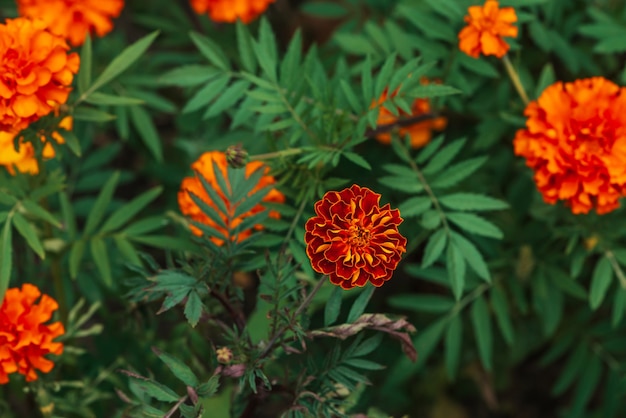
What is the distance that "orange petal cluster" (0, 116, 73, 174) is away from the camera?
174 cm

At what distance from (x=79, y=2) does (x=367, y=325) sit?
115 centimetres

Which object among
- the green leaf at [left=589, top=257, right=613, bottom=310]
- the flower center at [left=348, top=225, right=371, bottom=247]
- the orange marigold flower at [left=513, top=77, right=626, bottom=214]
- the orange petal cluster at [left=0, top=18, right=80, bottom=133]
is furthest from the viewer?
the green leaf at [left=589, top=257, right=613, bottom=310]

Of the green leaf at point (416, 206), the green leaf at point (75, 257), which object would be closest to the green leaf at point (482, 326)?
the green leaf at point (416, 206)

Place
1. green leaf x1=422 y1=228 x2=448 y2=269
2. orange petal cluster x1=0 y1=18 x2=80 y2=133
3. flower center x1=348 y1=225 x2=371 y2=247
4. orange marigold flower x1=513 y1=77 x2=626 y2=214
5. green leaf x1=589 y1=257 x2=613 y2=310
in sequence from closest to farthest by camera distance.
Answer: flower center x1=348 y1=225 x2=371 y2=247
orange petal cluster x1=0 y1=18 x2=80 y2=133
orange marigold flower x1=513 y1=77 x2=626 y2=214
green leaf x1=422 y1=228 x2=448 y2=269
green leaf x1=589 y1=257 x2=613 y2=310

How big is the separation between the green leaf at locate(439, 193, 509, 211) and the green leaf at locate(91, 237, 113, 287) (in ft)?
2.38

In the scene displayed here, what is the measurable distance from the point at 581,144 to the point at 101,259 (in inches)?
40.4

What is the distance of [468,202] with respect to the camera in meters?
1.84

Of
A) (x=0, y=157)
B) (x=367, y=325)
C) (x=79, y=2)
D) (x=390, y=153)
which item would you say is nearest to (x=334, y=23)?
(x=390, y=153)

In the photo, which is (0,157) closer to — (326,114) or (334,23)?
(326,114)

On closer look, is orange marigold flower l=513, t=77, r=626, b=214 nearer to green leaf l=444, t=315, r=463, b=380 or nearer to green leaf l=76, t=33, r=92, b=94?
green leaf l=444, t=315, r=463, b=380

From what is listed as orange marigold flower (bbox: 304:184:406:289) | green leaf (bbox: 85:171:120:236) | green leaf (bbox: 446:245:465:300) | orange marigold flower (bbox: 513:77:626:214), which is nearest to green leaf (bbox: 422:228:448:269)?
green leaf (bbox: 446:245:465:300)

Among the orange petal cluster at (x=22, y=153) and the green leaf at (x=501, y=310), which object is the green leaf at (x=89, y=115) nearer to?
the orange petal cluster at (x=22, y=153)

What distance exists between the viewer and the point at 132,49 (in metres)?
1.88

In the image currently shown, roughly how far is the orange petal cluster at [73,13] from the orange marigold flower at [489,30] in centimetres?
89
